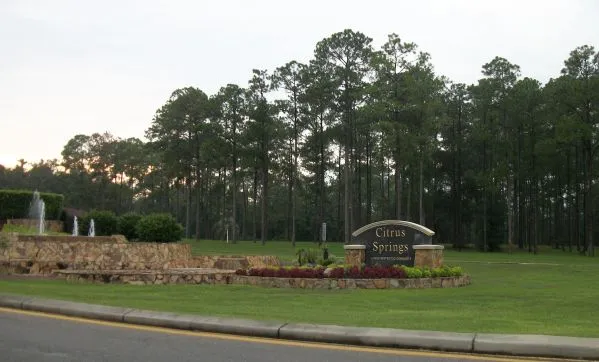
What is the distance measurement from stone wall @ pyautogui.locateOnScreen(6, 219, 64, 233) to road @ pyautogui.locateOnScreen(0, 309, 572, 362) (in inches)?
1079

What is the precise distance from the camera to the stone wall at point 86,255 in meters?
23.7

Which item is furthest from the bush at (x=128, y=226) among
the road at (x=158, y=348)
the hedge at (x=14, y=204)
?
the road at (x=158, y=348)

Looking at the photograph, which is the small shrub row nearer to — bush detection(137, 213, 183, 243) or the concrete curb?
the concrete curb

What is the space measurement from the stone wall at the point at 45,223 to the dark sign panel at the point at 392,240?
68.2 ft

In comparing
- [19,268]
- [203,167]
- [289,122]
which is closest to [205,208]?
[203,167]

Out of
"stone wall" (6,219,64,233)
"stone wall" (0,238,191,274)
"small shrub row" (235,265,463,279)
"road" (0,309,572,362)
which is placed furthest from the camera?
"stone wall" (6,219,64,233)

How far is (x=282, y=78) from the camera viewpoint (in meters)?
60.1

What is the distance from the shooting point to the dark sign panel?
73.9 feet

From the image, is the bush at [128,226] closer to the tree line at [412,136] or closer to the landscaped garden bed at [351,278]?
the landscaped garden bed at [351,278]

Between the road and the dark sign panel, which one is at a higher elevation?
the dark sign panel

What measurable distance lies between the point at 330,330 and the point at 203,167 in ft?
216

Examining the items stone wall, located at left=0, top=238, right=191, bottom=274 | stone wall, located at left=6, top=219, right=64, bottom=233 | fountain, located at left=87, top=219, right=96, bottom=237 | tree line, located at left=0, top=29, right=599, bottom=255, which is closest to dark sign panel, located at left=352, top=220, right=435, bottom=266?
stone wall, located at left=0, top=238, right=191, bottom=274

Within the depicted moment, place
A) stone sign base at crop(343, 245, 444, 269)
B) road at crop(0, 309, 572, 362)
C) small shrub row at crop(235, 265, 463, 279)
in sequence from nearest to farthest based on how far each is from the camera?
1. road at crop(0, 309, 572, 362)
2. small shrub row at crop(235, 265, 463, 279)
3. stone sign base at crop(343, 245, 444, 269)

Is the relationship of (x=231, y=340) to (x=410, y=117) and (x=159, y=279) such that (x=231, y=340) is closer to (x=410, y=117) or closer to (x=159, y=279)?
(x=159, y=279)
